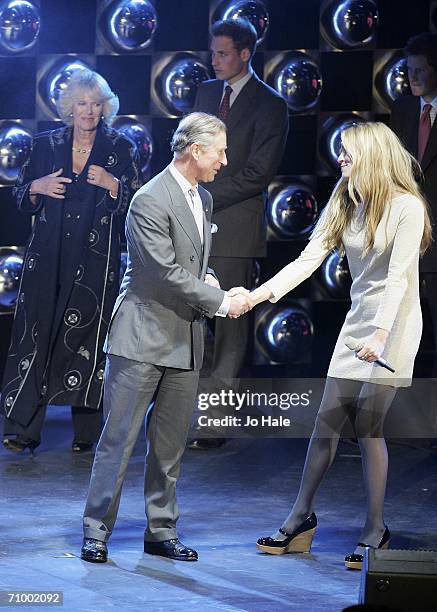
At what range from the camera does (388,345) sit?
356 cm

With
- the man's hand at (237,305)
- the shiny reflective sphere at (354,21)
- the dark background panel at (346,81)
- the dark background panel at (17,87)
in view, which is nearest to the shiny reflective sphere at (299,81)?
the dark background panel at (346,81)

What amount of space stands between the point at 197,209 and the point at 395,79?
6.52ft

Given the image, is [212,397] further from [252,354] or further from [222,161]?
[222,161]

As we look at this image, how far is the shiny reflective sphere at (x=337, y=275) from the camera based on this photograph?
18.1ft

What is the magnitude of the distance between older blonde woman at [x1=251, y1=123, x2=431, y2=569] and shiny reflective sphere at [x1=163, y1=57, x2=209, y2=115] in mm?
1874

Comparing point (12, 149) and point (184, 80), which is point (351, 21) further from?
point (12, 149)

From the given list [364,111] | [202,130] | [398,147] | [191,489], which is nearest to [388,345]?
[398,147]

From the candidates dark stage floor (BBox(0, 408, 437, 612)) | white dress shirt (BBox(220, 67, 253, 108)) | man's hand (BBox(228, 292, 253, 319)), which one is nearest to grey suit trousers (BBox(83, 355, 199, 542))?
dark stage floor (BBox(0, 408, 437, 612))

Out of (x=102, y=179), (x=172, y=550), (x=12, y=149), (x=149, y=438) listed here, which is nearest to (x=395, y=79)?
(x=102, y=179)

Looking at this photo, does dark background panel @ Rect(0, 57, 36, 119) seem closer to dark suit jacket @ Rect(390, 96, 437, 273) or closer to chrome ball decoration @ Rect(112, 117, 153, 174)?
chrome ball decoration @ Rect(112, 117, 153, 174)

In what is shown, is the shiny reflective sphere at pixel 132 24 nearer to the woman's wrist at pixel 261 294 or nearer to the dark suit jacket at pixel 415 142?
the dark suit jacket at pixel 415 142

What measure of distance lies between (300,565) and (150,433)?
549mm

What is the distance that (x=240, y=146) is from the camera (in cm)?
512

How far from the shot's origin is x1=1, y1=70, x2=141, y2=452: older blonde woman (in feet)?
16.1
